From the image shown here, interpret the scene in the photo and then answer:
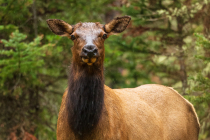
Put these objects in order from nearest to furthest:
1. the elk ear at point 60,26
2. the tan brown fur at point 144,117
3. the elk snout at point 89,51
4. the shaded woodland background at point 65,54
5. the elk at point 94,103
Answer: the elk snout at point 89,51 < the elk at point 94,103 < the tan brown fur at point 144,117 < the elk ear at point 60,26 < the shaded woodland background at point 65,54

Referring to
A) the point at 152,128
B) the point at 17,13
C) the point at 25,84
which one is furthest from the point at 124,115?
the point at 17,13

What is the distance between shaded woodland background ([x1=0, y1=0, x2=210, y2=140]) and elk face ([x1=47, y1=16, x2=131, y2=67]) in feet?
7.59

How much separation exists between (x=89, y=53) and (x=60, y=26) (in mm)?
1284

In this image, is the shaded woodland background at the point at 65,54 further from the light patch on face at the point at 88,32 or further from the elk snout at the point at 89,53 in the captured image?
the elk snout at the point at 89,53

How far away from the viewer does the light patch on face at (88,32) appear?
15.0 feet

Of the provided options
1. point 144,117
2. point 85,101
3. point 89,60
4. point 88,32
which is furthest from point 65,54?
point 89,60

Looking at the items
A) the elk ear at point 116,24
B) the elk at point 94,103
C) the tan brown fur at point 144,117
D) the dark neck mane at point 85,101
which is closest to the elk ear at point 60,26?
the elk at point 94,103

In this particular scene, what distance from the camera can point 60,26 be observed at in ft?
17.2

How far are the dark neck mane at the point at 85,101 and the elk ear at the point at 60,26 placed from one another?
2.68 ft

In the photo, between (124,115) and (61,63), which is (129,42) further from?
(124,115)

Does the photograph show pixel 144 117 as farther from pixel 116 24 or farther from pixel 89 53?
pixel 89 53

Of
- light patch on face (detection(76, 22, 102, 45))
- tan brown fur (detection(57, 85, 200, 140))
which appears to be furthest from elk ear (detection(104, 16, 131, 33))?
tan brown fur (detection(57, 85, 200, 140))

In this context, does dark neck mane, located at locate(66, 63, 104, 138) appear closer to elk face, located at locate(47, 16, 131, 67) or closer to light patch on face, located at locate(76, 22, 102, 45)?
elk face, located at locate(47, 16, 131, 67)

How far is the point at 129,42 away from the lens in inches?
481
